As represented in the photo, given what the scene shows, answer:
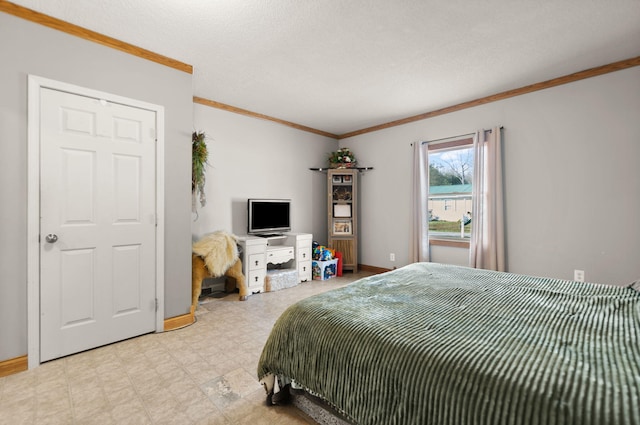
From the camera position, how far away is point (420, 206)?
Answer: 4.50 m

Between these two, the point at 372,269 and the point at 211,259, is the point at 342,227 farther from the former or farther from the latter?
the point at 211,259

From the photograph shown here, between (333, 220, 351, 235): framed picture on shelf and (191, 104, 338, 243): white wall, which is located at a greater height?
(191, 104, 338, 243): white wall

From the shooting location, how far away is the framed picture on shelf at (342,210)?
5.29m

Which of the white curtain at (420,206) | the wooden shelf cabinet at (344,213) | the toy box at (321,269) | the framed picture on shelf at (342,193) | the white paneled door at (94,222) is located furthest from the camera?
the framed picture on shelf at (342,193)

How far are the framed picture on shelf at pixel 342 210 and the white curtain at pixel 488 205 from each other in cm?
209

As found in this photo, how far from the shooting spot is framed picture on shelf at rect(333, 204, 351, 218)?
17.4 ft

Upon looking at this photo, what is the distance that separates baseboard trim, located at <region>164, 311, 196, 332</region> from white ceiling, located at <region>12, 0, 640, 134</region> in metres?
2.58

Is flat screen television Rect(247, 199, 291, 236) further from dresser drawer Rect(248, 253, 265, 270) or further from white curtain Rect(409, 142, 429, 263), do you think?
white curtain Rect(409, 142, 429, 263)

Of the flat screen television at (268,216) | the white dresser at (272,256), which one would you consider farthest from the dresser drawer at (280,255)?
the flat screen television at (268,216)

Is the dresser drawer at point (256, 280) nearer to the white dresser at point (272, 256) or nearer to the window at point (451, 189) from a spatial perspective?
the white dresser at point (272, 256)

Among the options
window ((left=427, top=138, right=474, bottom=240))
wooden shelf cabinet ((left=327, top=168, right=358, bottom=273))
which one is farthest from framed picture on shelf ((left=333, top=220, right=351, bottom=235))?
window ((left=427, top=138, right=474, bottom=240))

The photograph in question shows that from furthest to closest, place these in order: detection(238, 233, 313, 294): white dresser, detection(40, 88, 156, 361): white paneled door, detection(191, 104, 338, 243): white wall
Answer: detection(191, 104, 338, 243): white wall
detection(238, 233, 313, 294): white dresser
detection(40, 88, 156, 361): white paneled door

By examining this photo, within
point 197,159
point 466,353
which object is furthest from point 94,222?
point 466,353

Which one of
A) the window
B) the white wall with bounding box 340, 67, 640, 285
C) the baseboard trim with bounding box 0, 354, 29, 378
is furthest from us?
the window
